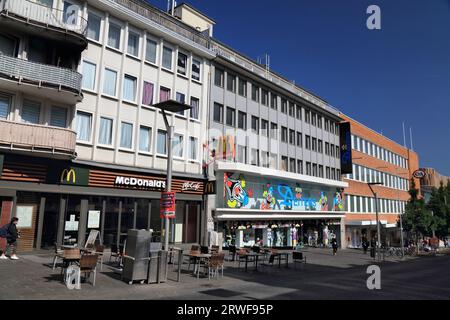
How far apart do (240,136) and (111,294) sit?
2154cm

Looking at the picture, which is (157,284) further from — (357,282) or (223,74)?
(223,74)

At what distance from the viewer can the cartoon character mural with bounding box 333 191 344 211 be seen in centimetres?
4278

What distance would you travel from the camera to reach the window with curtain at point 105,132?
70.8 ft

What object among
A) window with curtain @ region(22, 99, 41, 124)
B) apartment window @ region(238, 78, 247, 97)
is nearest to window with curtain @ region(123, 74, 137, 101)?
window with curtain @ region(22, 99, 41, 124)

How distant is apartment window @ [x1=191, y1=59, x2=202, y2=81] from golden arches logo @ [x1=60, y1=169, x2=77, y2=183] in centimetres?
1171

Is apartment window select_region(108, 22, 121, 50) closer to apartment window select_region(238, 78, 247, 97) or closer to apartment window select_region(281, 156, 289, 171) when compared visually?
apartment window select_region(238, 78, 247, 97)

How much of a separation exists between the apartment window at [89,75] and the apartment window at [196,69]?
7992mm

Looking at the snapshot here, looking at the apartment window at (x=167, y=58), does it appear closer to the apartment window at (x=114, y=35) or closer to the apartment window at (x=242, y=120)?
the apartment window at (x=114, y=35)

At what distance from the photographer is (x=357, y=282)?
16484 millimetres

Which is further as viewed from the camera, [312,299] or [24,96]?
[24,96]

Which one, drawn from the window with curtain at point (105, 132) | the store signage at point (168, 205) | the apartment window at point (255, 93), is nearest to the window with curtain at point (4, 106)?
the window with curtain at point (105, 132)

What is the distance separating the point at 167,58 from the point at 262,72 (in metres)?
12.5

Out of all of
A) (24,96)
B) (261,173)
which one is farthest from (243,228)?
(24,96)

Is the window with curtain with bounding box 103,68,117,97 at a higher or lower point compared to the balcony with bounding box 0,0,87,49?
lower
